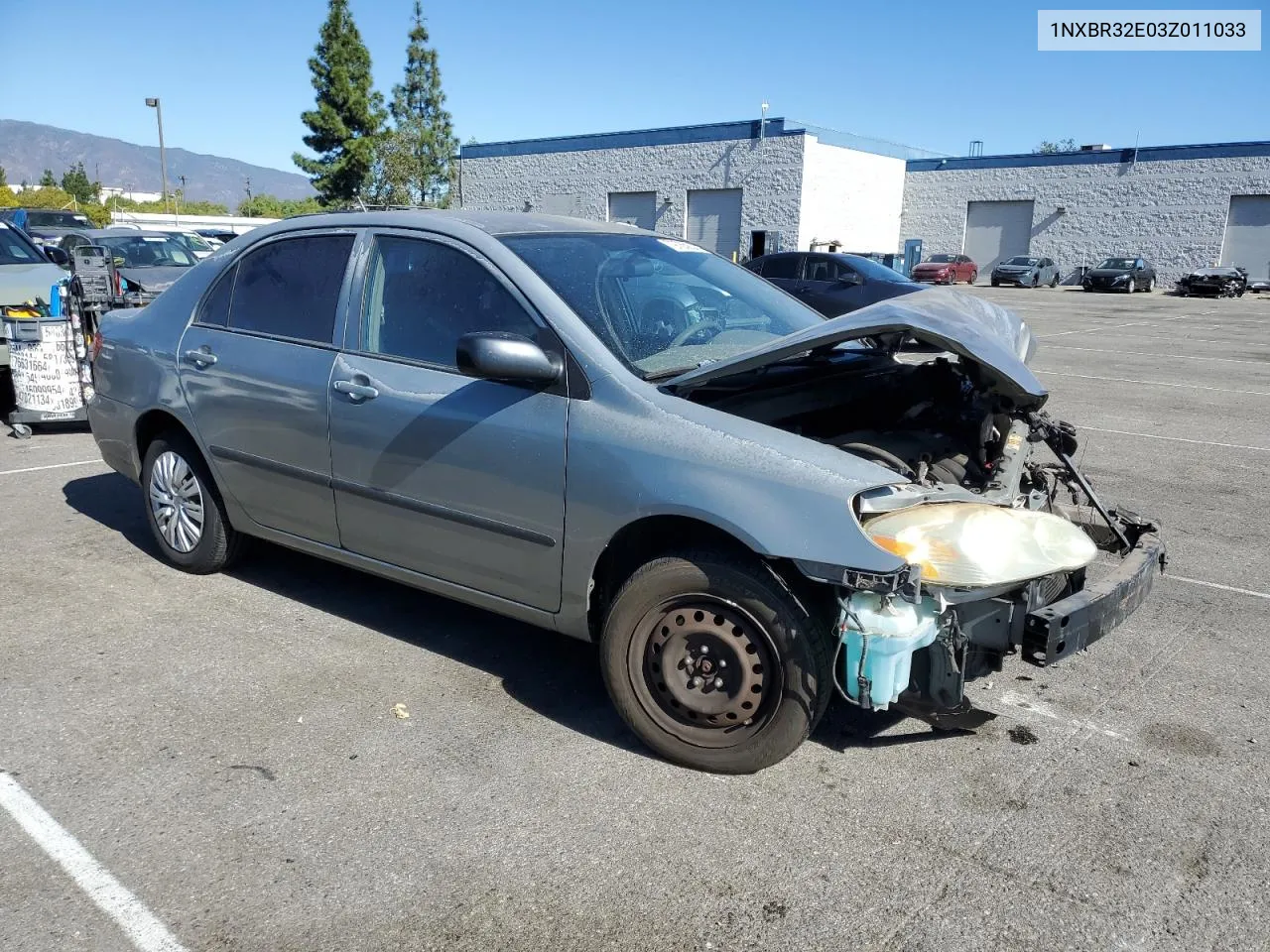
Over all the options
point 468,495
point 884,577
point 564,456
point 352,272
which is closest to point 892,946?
point 884,577

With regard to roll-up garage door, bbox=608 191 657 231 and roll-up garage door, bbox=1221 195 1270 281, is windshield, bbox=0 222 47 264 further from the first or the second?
roll-up garage door, bbox=1221 195 1270 281

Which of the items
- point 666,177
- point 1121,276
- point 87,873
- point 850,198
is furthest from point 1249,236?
point 87,873

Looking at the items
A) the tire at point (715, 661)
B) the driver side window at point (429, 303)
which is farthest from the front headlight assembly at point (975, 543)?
the driver side window at point (429, 303)

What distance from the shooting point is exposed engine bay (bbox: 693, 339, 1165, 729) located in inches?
119

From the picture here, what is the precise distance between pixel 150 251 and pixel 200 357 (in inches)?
406

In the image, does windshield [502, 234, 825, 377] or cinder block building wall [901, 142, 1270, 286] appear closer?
windshield [502, 234, 825, 377]

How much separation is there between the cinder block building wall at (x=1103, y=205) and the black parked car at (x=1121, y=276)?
3258 millimetres

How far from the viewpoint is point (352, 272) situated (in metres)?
4.22

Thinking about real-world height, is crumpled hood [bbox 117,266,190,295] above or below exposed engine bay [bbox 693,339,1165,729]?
above

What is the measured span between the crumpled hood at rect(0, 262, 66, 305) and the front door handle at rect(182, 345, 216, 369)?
5.83 meters

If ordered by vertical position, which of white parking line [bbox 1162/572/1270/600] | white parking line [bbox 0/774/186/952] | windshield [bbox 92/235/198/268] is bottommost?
white parking line [bbox 0/774/186/952]

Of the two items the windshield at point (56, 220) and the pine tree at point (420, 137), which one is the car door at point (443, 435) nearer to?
the windshield at point (56, 220)

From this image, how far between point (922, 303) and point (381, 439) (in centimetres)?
210

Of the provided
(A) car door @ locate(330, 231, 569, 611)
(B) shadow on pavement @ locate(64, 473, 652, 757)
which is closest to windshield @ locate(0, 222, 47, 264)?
(B) shadow on pavement @ locate(64, 473, 652, 757)
